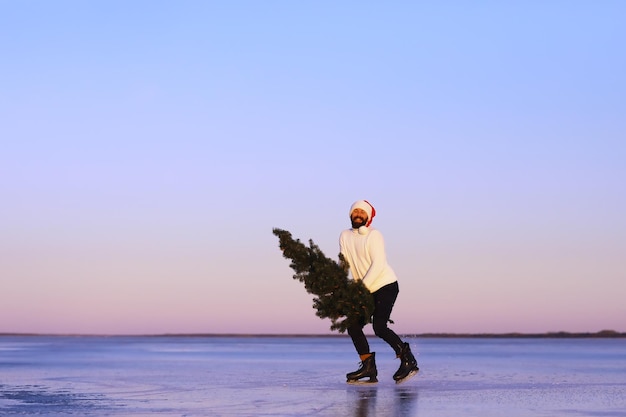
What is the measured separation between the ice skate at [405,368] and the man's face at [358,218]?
1511 mm

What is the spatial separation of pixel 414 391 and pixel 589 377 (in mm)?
4073

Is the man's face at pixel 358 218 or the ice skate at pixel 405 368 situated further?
the man's face at pixel 358 218

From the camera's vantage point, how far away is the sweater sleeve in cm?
1193

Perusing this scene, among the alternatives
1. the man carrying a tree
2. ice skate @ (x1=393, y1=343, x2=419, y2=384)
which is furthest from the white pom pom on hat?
ice skate @ (x1=393, y1=343, x2=419, y2=384)

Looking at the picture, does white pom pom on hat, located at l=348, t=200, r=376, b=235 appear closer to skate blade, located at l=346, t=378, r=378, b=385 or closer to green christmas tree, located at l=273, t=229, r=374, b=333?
green christmas tree, located at l=273, t=229, r=374, b=333

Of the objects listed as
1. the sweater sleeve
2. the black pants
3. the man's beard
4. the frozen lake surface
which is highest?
the man's beard

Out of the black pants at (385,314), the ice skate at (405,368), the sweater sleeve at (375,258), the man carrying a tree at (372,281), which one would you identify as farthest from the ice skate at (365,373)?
the sweater sleeve at (375,258)

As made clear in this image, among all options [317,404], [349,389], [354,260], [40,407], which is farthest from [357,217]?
[40,407]

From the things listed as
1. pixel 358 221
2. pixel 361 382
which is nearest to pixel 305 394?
pixel 361 382

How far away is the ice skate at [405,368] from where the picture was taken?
461 inches

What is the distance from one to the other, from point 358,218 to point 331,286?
2.90 feet

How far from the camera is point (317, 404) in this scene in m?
8.98

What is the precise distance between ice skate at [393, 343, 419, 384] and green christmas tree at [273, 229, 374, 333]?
1.81 ft

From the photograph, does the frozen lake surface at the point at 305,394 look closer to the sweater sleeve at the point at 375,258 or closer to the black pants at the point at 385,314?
the black pants at the point at 385,314
